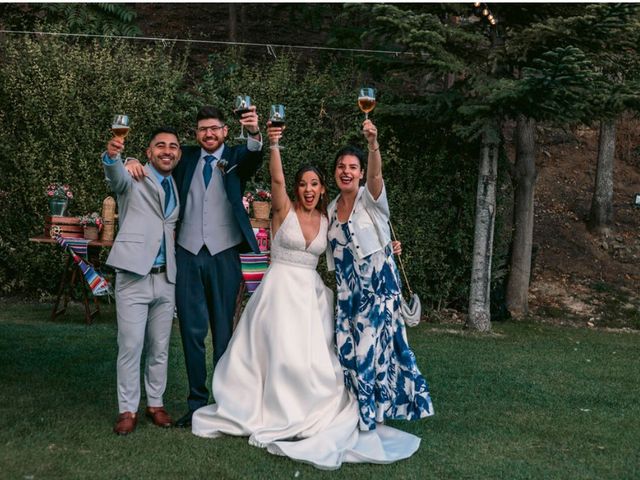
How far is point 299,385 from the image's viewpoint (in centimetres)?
482

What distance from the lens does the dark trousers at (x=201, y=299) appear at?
5.07 m

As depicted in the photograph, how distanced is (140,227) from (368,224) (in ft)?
4.54

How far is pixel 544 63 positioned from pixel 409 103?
2.32m

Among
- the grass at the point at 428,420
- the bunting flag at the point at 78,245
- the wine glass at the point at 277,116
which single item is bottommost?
the grass at the point at 428,420

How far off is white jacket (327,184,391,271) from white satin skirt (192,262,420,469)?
39cm

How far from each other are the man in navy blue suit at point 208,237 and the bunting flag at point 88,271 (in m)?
3.43

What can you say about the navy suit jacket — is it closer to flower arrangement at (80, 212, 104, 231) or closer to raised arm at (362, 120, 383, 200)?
raised arm at (362, 120, 383, 200)

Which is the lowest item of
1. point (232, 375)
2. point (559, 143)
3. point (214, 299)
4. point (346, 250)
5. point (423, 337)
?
point (423, 337)

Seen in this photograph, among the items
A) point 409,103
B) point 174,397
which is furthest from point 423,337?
point 174,397

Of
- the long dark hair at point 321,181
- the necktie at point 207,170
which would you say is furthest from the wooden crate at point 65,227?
the long dark hair at point 321,181

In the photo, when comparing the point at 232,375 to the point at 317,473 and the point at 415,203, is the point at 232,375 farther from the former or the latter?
the point at 415,203

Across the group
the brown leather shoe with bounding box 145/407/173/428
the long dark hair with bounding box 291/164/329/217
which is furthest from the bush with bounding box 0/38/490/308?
the brown leather shoe with bounding box 145/407/173/428

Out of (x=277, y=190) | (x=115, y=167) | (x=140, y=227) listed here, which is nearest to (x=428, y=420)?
(x=277, y=190)

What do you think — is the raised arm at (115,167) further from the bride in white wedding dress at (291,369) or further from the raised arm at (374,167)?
the raised arm at (374,167)
